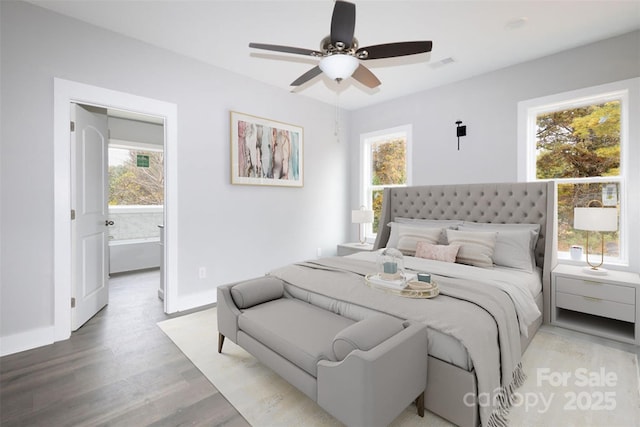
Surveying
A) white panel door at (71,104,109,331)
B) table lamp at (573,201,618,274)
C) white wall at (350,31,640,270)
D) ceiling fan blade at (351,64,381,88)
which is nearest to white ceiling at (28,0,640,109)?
white wall at (350,31,640,270)

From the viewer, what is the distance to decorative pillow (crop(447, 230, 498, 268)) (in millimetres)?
2863

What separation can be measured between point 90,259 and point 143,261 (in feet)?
7.98

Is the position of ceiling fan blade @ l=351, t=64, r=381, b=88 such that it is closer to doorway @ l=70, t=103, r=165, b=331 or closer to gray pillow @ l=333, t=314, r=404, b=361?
gray pillow @ l=333, t=314, r=404, b=361

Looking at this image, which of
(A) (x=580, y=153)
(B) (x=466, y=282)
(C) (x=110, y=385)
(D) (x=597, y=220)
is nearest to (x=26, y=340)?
(C) (x=110, y=385)

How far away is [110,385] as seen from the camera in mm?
1990

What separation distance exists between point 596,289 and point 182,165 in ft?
13.8

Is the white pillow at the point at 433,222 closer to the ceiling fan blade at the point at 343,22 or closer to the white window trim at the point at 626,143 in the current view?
the white window trim at the point at 626,143

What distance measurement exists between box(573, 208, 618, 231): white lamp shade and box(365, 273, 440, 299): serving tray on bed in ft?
5.74

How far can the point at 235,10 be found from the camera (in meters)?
2.51

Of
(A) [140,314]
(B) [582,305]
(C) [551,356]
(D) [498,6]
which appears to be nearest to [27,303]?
(A) [140,314]

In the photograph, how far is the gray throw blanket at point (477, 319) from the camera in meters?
1.54

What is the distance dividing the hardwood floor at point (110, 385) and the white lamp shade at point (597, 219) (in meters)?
3.23

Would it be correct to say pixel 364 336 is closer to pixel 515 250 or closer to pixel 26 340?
pixel 515 250

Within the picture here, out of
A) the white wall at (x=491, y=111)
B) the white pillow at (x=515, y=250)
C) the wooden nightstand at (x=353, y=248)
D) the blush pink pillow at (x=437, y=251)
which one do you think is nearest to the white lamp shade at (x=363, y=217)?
the wooden nightstand at (x=353, y=248)
